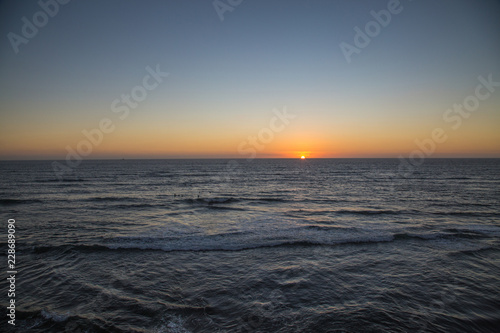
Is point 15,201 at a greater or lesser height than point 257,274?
lesser

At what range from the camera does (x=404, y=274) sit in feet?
30.6

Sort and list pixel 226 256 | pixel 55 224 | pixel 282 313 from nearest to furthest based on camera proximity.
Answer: pixel 282 313
pixel 226 256
pixel 55 224

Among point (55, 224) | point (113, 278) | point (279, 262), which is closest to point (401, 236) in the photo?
point (279, 262)

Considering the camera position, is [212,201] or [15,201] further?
[212,201]

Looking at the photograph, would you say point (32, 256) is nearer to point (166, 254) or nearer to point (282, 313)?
point (166, 254)

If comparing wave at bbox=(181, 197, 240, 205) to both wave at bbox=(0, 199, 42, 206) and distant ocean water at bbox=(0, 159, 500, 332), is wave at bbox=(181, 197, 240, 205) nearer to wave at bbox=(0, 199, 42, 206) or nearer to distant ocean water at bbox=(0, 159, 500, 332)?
distant ocean water at bbox=(0, 159, 500, 332)

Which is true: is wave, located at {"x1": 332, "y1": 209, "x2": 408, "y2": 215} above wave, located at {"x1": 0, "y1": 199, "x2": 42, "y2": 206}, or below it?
above

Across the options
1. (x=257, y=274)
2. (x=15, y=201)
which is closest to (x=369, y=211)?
(x=257, y=274)

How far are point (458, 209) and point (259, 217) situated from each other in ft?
60.3

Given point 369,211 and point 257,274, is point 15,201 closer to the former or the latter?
point 257,274

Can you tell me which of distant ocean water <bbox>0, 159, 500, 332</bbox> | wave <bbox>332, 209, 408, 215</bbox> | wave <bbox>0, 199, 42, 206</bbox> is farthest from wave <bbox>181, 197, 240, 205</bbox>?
wave <bbox>0, 199, 42, 206</bbox>

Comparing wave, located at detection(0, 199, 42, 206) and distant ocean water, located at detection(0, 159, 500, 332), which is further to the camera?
wave, located at detection(0, 199, 42, 206)

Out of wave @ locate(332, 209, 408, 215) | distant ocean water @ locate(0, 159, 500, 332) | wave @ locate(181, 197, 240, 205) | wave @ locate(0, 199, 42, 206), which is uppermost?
distant ocean water @ locate(0, 159, 500, 332)

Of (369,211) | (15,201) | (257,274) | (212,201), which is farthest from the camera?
(212,201)
